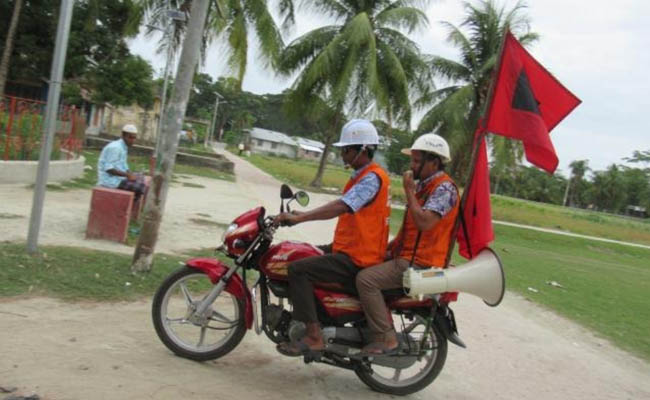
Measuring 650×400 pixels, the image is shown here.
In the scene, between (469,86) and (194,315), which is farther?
(469,86)

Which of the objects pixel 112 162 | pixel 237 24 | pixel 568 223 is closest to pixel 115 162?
pixel 112 162

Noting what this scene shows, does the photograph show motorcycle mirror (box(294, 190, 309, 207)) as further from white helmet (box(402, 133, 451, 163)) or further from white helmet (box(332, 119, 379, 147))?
white helmet (box(402, 133, 451, 163))

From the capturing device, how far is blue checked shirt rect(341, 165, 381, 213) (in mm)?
3877

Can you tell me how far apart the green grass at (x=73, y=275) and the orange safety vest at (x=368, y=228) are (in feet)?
8.26

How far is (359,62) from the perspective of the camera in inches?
917

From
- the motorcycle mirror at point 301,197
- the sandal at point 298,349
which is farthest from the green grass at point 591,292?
the motorcycle mirror at point 301,197

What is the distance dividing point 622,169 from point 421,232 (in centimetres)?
8950

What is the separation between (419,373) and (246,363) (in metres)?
1.29

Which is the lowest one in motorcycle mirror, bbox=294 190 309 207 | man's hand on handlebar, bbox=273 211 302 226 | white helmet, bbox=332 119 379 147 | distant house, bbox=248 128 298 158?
man's hand on handlebar, bbox=273 211 302 226

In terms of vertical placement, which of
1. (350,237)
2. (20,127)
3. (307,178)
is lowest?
(307,178)

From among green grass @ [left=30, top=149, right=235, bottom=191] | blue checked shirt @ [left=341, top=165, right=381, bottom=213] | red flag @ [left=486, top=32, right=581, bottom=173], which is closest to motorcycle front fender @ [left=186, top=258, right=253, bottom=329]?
blue checked shirt @ [left=341, top=165, right=381, bottom=213]

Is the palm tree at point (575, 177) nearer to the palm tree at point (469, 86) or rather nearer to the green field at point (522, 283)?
the palm tree at point (469, 86)

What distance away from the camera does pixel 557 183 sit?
89.2m

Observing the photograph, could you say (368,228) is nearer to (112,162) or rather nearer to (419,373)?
(419,373)
